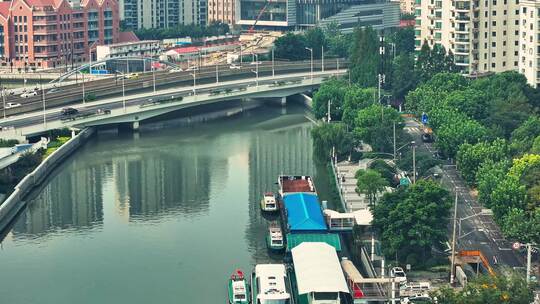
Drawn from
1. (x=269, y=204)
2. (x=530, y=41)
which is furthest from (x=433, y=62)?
(x=269, y=204)

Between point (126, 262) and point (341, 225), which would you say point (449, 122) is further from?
point (126, 262)

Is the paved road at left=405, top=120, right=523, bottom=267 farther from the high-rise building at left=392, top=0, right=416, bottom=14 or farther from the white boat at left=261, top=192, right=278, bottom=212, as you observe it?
the high-rise building at left=392, top=0, right=416, bottom=14

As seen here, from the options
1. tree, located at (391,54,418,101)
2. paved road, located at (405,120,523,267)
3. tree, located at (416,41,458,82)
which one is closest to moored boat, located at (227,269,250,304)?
paved road, located at (405,120,523,267)

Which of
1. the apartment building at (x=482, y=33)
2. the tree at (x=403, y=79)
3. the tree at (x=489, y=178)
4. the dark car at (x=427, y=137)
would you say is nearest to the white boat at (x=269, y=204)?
the tree at (x=489, y=178)

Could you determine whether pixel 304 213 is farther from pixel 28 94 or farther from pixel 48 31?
pixel 48 31

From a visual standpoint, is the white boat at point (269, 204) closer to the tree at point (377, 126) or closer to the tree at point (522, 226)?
the tree at point (377, 126)
